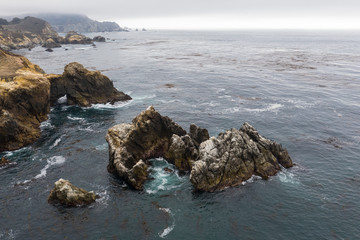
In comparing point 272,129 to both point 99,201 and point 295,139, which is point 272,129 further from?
point 99,201

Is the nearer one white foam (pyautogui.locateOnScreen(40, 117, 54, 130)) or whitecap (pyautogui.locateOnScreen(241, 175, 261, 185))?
whitecap (pyautogui.locateOnScreen(241, 175, 261, 185))

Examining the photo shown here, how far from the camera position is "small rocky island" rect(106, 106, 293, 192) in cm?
4619

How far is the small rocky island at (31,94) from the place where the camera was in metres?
59.1

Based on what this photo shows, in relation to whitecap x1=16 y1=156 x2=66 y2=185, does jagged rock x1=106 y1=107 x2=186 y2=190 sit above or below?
above

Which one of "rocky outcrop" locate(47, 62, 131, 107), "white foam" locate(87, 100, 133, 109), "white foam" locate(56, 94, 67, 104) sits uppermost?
"rocky outcrop" locate(47, 62, 131, 107)

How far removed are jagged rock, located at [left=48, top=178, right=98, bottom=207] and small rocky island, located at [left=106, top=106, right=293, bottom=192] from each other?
25.3ft

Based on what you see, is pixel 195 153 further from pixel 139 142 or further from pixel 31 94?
pixel 31 94

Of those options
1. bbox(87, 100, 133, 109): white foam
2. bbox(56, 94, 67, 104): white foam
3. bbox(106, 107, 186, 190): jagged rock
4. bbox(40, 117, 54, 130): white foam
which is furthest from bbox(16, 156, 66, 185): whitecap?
bbox(56, 94, 67, 104): white foam

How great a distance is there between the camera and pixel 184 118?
250 ft

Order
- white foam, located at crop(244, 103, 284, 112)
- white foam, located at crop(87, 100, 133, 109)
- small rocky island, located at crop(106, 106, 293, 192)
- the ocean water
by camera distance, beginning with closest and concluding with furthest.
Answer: the ocean water < small rocky island, located at crop(106, 106, 293, 192) < white foam, located at crop(244, 103, 284, 112) < white foam, located at crop(87, 100, 133, 109)

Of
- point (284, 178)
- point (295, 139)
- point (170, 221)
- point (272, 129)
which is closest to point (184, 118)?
point (272, 129)

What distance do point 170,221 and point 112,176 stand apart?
16.5m

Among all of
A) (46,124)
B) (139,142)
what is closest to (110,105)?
(46,124)

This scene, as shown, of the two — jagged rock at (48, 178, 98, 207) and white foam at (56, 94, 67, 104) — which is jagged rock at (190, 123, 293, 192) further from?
white foam at (56, 94, 67, 104)
